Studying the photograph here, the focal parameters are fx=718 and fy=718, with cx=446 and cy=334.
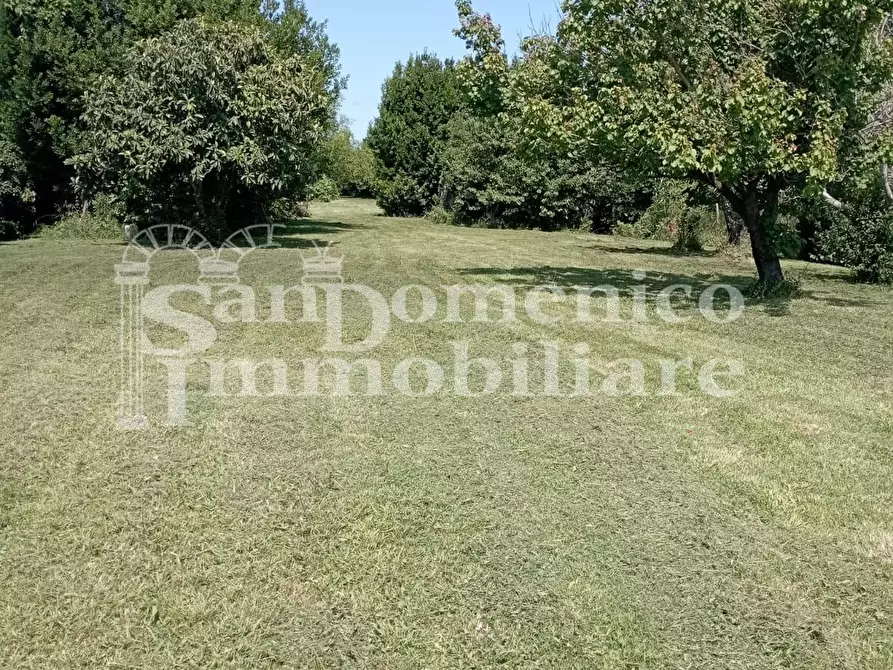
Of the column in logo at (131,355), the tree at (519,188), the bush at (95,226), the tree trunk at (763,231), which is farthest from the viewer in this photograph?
the tree at (519,188)

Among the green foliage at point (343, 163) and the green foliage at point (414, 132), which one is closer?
the green foliage at point (343, 163)

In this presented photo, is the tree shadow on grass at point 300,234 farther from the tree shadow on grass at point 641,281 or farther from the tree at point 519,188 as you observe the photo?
the tree at point 519,188

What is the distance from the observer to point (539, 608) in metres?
2.87

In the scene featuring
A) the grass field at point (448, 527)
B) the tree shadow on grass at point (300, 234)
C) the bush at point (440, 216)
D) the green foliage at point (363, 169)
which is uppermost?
the green foliage at point (363, 169)

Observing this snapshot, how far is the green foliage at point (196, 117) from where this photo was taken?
15.3 meters

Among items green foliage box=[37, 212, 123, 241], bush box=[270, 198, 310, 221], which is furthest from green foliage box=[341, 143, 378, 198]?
green foliage box=[37, 212, 123, 241]

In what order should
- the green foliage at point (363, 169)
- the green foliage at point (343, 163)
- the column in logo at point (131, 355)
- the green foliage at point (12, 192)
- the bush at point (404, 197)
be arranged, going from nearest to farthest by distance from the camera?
the column in logo at point (131, 355), the green foliage at point (12, 192), the green foliage at point (343, 163), the bush at point (404, 197), the green foliage at point (363, 169)

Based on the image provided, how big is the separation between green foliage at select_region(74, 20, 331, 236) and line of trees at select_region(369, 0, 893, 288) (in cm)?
545

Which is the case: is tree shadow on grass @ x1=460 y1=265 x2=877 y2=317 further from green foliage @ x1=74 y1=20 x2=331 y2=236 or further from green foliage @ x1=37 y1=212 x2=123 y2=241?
green foliage @ x1=37 y1=212 x2=123 y2=241

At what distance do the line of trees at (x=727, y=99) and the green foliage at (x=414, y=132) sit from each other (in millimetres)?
22794

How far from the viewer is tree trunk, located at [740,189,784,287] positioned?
35.6 feet

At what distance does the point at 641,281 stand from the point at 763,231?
2391 millimetres

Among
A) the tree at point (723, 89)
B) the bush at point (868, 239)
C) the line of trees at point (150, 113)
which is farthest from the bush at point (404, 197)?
the tree at point (723, 89)

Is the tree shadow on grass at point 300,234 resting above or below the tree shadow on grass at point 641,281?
above
